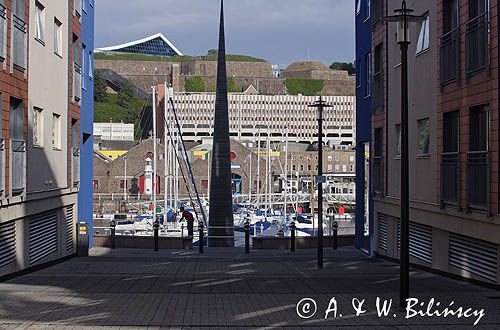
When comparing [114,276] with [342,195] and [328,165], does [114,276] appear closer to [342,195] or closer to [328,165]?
[342,195]

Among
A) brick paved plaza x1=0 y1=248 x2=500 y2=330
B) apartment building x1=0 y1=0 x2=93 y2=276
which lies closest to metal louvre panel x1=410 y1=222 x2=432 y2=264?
brick paved plaza x1=0 y1=248 x2=500 y2=330

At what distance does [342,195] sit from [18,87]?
77032 millimetres

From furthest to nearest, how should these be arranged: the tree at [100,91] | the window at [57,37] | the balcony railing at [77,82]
Answer: 1. the tree at [100,91]
2. the balcony railing at [77,82]
3. the window at [57,37]

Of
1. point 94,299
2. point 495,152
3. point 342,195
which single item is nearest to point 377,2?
point 495,152

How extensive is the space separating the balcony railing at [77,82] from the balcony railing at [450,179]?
13.7 m

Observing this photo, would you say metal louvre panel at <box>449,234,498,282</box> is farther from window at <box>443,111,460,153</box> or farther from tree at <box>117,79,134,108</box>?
Result: tree at <box>117,79,134,108</box>

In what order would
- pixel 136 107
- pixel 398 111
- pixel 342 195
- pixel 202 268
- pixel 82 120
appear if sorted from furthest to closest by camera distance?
pixel 136 107 < pixel 342 195 < pixel 82 120 < pixel 398 111 < pixel 202 268

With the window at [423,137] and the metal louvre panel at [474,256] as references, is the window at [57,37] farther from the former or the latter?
the metal louvre panel at [474,256]

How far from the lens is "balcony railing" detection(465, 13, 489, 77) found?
642 inches

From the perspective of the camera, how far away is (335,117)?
15212 cm

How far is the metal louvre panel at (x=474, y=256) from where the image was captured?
16.2m

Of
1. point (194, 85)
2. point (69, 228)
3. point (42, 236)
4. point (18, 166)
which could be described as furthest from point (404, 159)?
point (194, 85)

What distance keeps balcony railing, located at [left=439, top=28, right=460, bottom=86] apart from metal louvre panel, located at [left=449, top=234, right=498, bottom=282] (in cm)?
359

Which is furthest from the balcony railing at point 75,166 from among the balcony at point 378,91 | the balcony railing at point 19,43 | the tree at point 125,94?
the tree at point 125,94
